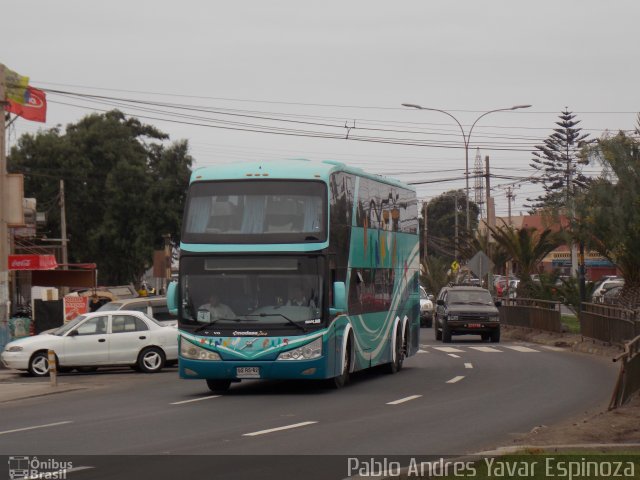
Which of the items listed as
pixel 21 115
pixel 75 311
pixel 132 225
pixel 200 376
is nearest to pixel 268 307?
pixel 200 376

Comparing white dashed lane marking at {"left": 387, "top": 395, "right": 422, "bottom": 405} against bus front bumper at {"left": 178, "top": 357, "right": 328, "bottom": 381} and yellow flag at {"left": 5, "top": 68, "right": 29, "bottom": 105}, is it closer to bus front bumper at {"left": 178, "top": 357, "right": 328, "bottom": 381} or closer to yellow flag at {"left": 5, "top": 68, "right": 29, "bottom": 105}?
bus front bumper at {"left": 178, "top": 357, "right": 328, "bottom": 381}

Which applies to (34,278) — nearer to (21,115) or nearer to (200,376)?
(21,115)

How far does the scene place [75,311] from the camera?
133 feet

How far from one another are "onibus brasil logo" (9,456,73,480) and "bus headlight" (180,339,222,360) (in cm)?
786

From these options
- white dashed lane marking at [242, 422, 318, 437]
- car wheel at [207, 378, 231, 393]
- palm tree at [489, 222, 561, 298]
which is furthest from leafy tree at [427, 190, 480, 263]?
white dashed lane marking at [242, 422, 318, 437]

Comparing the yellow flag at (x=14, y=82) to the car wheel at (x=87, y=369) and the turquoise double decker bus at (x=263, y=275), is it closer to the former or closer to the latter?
the car wheel at (x=87, y=369)

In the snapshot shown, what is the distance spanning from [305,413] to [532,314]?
1080 inches

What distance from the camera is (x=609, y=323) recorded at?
3175cm

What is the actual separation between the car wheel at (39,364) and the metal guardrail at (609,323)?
45.6 ft

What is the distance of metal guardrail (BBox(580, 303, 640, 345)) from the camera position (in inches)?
1141

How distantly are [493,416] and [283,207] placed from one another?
6.05 meters

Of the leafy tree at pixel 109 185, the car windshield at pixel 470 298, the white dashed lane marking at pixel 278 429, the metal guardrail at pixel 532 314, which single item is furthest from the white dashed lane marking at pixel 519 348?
the leafy tree at pixel 109 185

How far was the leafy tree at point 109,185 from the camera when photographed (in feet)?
226

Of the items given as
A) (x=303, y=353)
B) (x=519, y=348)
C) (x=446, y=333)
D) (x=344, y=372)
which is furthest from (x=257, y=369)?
(x=446, y=333)
